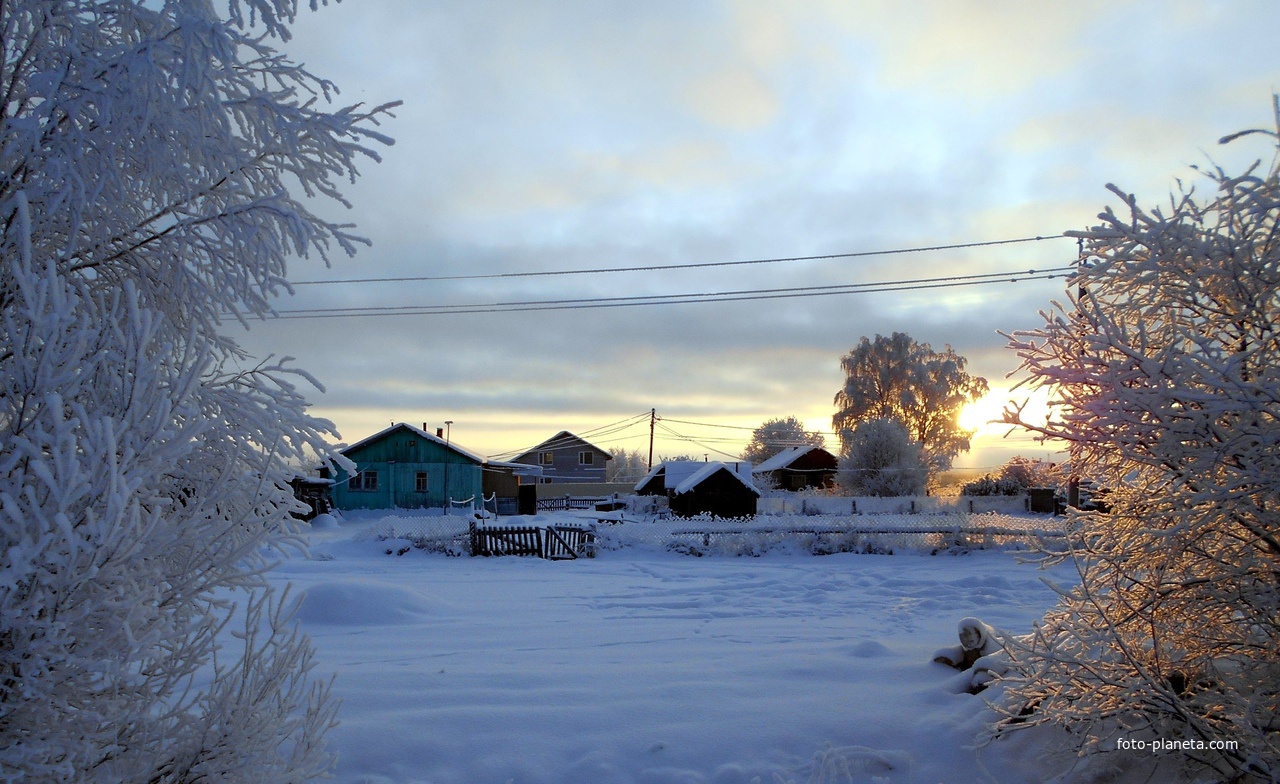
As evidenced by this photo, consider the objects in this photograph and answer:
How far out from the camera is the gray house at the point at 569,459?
6394 centimetres

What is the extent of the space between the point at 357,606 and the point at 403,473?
30569mm

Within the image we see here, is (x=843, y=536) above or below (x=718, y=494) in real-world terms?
below

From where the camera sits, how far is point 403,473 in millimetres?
38094

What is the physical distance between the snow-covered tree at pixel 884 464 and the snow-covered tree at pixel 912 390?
22.7ft

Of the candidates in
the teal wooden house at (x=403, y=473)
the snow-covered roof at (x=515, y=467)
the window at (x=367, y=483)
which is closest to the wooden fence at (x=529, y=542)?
the teal wooden house at (x=403, y=473)

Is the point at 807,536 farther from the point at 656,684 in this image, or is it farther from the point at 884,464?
the point at 884,464

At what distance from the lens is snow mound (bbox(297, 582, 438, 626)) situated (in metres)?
8.73

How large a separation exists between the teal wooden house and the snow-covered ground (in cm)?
2745

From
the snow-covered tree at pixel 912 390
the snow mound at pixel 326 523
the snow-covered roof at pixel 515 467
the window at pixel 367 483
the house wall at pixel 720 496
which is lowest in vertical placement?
the snow mound at pixel 326 523

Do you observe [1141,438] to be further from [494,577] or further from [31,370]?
[494,577]

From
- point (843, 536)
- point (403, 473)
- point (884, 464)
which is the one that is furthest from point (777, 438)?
point (843, 536)

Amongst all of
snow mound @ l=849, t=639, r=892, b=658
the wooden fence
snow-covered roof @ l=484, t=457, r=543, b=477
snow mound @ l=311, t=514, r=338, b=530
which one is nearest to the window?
snow-covered roof @ l=484, t=457, r=543, b=477

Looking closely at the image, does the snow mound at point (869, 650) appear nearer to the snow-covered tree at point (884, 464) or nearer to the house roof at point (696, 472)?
the house roof at point (696, 472)

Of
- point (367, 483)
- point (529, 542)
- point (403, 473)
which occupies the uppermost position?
point (403, 473)
